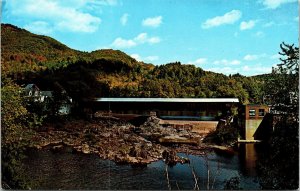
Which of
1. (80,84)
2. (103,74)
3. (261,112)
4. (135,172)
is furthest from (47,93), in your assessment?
(261,112)

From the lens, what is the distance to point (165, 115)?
19.6ft

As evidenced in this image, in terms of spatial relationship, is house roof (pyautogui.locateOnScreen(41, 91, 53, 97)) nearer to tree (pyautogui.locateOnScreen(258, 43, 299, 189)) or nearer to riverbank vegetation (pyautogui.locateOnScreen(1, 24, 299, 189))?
riverbank vegetation (pyautogui.locateOnScreen(1, 24, 299, 189))

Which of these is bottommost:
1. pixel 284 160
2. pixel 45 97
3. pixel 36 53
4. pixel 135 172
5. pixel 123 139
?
pixel 135 172

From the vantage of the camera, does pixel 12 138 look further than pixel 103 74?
No

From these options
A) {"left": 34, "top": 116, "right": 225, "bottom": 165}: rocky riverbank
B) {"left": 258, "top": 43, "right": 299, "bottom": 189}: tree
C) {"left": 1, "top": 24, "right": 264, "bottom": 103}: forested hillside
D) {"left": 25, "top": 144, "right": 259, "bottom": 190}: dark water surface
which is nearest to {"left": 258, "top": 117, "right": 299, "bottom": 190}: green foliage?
{"left": 258, "top": 43, "right": 299, "bottom": 189}: tree

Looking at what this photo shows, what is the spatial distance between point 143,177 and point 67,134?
115 centimetres

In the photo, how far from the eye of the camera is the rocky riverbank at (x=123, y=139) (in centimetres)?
584

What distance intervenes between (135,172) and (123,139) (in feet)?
1.45

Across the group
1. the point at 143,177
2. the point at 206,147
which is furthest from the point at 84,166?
the point at 206,147

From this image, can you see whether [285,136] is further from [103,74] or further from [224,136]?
[103,74]

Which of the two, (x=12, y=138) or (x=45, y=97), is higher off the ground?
(x=45, y=97)

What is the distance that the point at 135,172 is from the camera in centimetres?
580

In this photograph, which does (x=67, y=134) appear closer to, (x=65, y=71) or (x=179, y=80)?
(x=65, y=71)

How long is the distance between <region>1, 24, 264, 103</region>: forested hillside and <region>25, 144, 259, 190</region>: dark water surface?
2.60ft
